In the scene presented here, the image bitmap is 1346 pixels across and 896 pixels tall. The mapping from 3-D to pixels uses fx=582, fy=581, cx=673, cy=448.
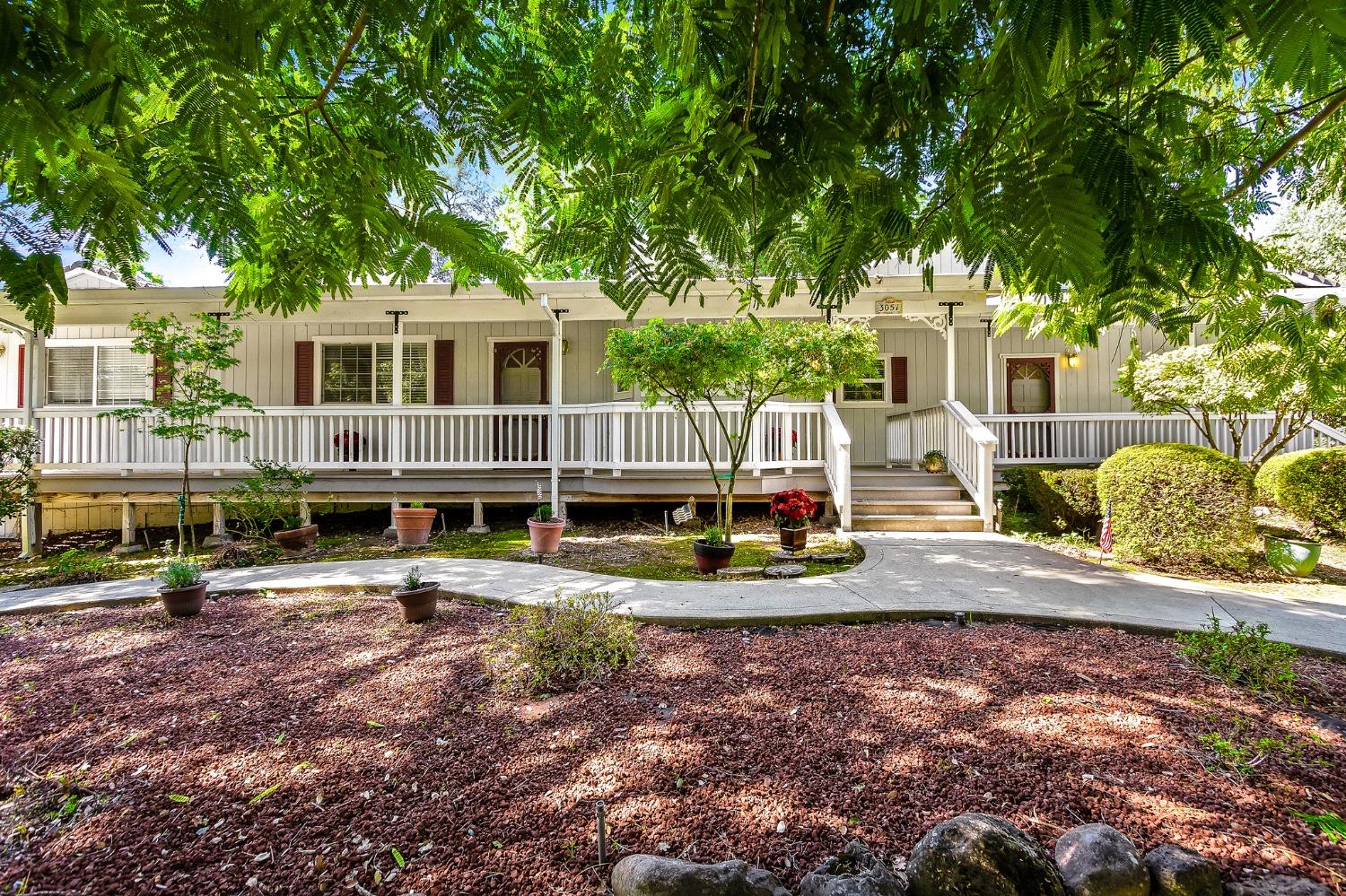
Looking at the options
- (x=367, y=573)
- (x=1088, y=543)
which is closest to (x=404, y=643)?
(x=367, y=573)

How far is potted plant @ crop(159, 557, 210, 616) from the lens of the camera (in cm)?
441

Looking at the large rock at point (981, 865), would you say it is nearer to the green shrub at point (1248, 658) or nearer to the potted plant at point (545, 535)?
the green shrub at point (1248, 658)

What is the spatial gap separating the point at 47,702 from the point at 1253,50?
5.10m

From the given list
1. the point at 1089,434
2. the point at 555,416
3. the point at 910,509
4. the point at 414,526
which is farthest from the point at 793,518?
the point at 1089,434

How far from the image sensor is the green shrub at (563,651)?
3.07m

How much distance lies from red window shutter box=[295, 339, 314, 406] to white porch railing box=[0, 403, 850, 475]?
1756 mm

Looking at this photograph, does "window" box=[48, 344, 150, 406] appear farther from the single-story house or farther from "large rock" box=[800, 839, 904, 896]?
"large rock" box=[800, 839, 904, 896]

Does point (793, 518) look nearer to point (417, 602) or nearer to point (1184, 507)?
point (1184, 507)

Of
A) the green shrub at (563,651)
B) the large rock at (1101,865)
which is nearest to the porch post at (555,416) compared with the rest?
the green shrub at (563,651)

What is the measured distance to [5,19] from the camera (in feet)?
3.52

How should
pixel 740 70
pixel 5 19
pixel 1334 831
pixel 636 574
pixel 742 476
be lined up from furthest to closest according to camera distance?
pixel 742 476 < pixel 636 574 < pixel 1334 831 < pixel 740 70 < pixel 5 19

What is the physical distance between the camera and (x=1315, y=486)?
6926 millimetres

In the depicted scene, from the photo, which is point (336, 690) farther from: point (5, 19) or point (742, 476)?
point (742, 476)

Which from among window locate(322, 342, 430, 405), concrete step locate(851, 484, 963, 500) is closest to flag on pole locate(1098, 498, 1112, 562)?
concrete step locate(851, 484, 963, 500)
